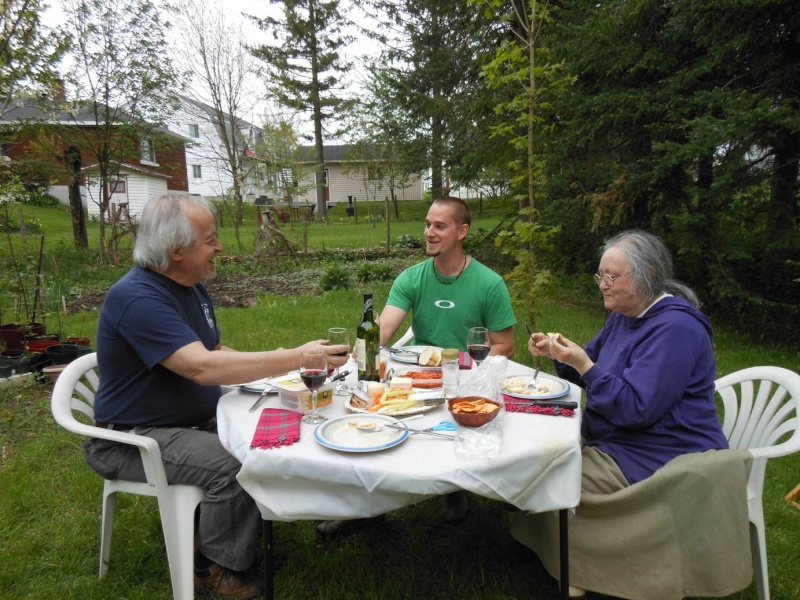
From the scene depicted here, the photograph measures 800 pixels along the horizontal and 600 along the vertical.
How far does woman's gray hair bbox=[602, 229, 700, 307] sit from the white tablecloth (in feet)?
2.69

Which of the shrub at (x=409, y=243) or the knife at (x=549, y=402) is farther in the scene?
the shrub at (x=409, y=243)

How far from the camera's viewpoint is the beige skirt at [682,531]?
6.06 ft

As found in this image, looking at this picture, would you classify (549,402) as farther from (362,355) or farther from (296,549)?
(296,549)

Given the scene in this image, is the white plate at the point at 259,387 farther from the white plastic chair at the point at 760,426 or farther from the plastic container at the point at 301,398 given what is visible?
the white plastic chair at the point at 760,426

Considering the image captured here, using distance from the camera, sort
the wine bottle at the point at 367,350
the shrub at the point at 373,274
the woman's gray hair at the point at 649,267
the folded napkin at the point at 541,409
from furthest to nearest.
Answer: the shrub at the point at 373,274
the wine bottle at the point at 367,350
the woman's gray hair at the point at 649,267
the folded napkin at the point at 541,409

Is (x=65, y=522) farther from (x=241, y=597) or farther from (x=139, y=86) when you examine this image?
(x=139, y=86)

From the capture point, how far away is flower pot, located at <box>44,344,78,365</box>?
4863 mm

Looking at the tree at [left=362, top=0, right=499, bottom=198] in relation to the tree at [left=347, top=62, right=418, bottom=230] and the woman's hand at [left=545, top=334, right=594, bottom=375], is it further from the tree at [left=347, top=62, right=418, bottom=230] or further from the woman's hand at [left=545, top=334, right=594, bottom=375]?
the woman's hand at [left=545, top=334, right=594, bottom=375]

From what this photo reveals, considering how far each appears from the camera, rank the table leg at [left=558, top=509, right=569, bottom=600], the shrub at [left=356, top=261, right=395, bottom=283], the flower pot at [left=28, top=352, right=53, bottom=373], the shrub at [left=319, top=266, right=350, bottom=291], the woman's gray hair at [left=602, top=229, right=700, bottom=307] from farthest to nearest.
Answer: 1. the shrub at [left=356, top=261, right=395, bottom=283]
2. the shrub at [left=319, top=266, right=350, bottom=291]
3. the flower pot at [left=28, top=352, right=53, bottom=373]
4. the woman's gray hair at [left=602, top=229, right=700, bottom=307]
5. the table leg at [left=558, top=509, right=569, bottom=600]

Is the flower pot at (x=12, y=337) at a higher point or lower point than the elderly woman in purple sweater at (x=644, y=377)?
lower

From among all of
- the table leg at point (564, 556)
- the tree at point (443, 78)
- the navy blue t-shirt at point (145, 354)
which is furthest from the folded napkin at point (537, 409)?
the tree at point (443, 78)

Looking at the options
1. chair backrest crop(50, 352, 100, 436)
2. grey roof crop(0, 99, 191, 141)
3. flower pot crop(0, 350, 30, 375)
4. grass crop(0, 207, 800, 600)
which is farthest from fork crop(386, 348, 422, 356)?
grey roof crop(0, 99, 191, 141)

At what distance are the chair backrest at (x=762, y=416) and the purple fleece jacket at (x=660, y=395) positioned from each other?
0.20 meters

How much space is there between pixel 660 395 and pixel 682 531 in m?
0.48
